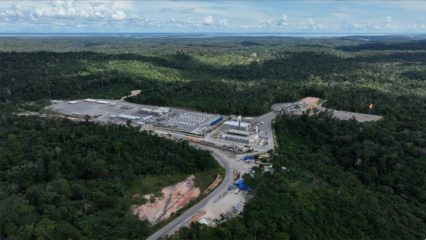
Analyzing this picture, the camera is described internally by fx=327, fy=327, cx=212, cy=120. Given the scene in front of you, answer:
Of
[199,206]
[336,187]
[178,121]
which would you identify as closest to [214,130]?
[178,121]

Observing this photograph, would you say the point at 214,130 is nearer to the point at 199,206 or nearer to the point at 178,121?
the point at 178,121

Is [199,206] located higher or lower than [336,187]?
higher

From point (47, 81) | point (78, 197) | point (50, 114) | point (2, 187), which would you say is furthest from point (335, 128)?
point (47, 81)

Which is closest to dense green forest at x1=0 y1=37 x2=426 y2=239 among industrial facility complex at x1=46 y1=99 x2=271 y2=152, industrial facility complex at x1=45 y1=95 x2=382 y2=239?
industrial facility complex at x1=45 y1=95 x2=382 y2=239

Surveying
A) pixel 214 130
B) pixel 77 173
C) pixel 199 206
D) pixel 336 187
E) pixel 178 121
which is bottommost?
pixel 336 187

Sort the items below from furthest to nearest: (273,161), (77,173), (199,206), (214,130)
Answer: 1. (214,130)
2. (273,161)
3. (77,173)
4. (199,206)

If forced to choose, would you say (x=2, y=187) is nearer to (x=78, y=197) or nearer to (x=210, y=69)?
(x=78, y=197)
